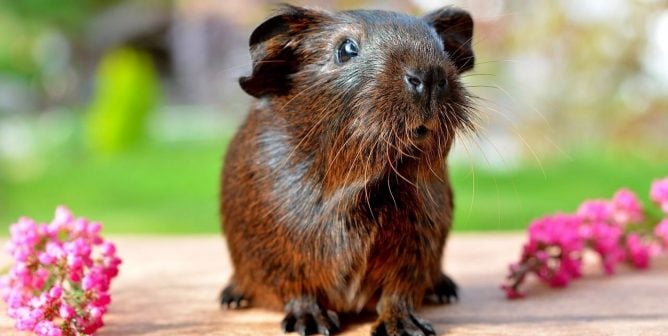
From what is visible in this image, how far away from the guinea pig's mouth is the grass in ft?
14.7

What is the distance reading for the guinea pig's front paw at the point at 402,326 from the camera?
2559 mm

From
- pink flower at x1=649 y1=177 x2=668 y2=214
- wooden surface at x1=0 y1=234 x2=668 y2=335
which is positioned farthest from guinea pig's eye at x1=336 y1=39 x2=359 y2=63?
pink flower at x1=649 y1=177 x2=668 y2=214

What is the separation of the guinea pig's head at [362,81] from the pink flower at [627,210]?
60.8 inches

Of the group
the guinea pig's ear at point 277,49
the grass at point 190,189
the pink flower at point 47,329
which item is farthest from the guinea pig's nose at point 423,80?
the grass at point 190,189

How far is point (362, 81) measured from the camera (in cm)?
231

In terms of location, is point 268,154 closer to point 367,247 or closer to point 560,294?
point 367,247

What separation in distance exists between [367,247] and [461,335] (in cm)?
48

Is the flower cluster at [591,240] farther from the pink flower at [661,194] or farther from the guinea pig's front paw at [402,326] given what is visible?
the guinea pig's front paw at [402,326]

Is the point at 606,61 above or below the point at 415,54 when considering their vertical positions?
above

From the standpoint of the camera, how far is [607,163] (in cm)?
938

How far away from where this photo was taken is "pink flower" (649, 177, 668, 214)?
3756 mm

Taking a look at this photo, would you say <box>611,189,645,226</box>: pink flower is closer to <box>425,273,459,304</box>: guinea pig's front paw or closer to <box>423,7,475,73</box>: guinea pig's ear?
<box>425,273,459,304</box>: guinea pig's front paw

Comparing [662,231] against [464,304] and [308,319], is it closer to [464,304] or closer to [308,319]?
[464,304]

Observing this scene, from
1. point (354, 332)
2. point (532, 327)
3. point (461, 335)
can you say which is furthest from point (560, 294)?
point (354, 332)
